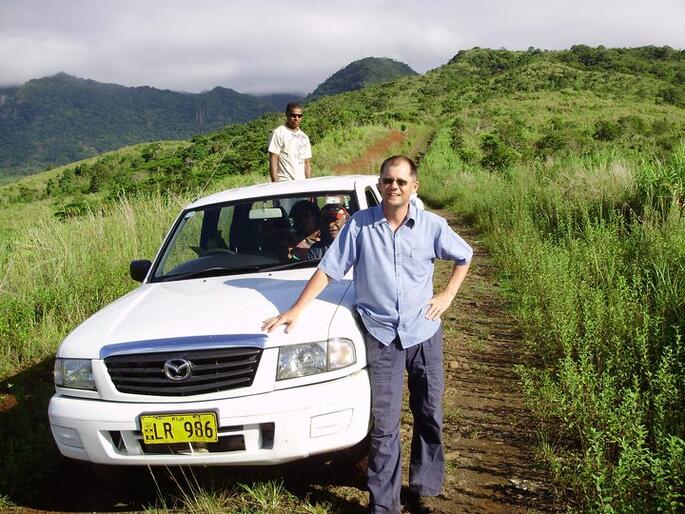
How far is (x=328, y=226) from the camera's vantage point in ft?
13.0

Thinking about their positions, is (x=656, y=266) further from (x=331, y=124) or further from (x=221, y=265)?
(x=331, y=124)

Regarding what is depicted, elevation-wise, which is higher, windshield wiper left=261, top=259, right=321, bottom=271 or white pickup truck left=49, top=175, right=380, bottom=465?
windshield wiper left=261, top=259, right=321, bottom=271

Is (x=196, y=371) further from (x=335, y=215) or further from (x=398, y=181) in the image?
(x=335, y=215)

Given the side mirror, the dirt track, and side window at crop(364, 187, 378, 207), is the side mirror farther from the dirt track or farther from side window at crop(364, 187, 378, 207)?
side window at crop(364, 187, 378, 207)

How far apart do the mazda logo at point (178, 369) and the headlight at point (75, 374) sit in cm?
45

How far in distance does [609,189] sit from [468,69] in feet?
341

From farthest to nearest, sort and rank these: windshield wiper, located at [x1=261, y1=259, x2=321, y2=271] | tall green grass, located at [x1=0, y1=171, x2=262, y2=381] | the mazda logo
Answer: tall green grass, located at [x1=0, y1=171, x2=262, y2=381] < windshield wiper, located at [x1=261, y1=259, x2=321, y2=271] < the mazda logo

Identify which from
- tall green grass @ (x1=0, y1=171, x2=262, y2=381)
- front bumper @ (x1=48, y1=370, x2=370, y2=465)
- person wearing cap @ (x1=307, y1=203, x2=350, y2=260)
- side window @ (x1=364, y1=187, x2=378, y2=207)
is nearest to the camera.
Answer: front bumper @ (x1=48, y1=370, x2=370, y2=465)

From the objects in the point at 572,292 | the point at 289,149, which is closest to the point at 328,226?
the point at 572,292

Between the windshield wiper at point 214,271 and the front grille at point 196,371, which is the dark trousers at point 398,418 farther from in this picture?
the windshield wiper at point 214,271

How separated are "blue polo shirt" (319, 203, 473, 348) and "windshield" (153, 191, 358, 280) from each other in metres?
1.00

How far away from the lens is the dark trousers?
2.56 m

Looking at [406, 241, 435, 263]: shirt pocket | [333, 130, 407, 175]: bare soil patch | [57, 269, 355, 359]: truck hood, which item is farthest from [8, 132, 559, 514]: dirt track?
[333, 130, 407, 175]: bare soil patch

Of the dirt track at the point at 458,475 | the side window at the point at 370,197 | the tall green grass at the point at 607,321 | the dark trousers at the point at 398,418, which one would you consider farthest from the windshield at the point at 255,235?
the tall green grass at the point at 607,321
